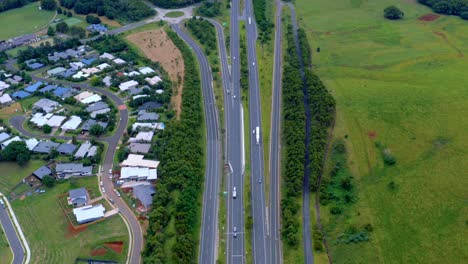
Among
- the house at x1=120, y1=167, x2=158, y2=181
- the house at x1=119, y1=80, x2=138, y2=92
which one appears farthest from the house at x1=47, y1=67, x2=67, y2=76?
the house at x1=120, y1=167, x2=158, y2=181

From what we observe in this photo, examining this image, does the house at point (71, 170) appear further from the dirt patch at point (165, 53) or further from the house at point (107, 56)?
the house at point (107, 56)

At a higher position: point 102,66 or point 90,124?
point 102,66

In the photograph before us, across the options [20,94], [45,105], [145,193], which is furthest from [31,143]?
[145,193]

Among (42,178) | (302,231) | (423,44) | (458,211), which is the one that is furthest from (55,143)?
(423,44)

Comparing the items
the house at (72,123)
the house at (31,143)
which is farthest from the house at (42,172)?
the house at (72,123)

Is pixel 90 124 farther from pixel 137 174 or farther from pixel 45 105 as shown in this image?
pixel 137 174
